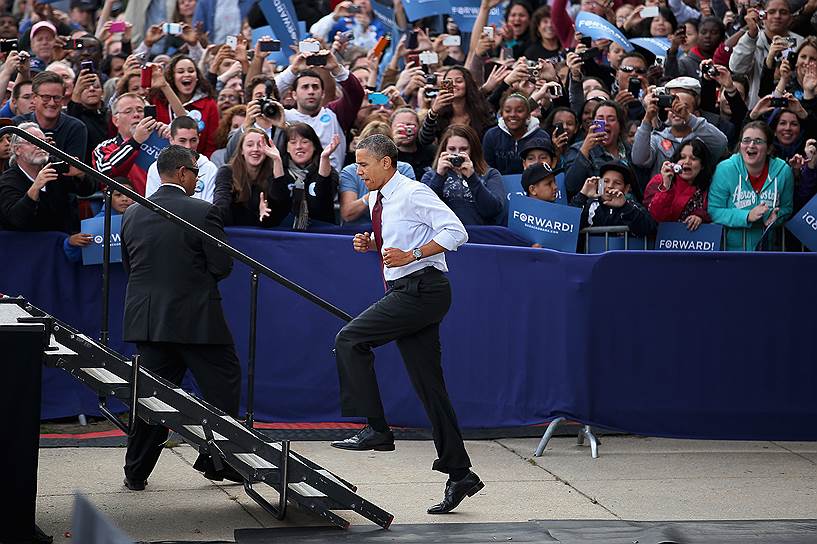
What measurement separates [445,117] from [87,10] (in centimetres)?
712

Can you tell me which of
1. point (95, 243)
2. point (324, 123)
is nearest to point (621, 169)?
point (324, 123)

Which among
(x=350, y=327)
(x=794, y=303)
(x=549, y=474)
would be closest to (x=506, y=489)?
(x=549, y=474)

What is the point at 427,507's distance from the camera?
26.4 feet

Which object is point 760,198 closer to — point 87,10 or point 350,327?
point 350,327

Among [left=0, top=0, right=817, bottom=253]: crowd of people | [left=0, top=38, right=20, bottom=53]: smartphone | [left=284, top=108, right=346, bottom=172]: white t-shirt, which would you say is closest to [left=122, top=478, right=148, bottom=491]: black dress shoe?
[left=0, top=0, right=817, bottom=253]: crowd of people

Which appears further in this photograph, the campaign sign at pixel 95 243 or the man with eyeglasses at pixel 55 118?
the man with eyeglasses at pixel 55 118

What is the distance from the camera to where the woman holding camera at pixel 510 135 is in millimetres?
11336

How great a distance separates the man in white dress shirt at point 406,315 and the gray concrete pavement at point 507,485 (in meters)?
0.45

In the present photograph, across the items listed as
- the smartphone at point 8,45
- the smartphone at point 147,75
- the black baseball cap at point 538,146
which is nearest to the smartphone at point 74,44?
the smartphone at point 8,45

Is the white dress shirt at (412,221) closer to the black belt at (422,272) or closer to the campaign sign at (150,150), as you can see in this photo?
the black belt at (422,272)

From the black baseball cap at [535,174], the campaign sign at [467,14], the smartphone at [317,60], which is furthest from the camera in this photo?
the campaign sign at [467,14]

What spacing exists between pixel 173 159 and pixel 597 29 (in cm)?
642

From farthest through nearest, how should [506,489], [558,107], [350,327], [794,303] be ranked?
[558,107], [794,303], [506,489], [350,327]

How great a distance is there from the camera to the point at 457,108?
1150cm
